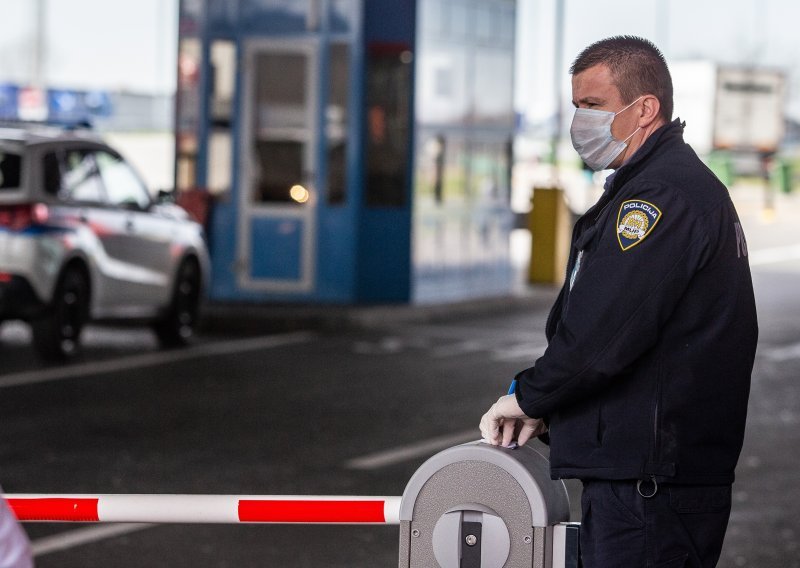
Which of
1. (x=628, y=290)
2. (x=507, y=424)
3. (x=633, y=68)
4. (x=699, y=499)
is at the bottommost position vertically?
(x=699, y=499)

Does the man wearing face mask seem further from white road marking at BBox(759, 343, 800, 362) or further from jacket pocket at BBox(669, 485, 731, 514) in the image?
white road marking at BBox(759, 343, 800, 362)

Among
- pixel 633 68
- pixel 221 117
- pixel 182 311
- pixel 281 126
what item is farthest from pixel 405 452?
pixel 221 117

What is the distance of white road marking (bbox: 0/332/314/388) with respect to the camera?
40.3 ft

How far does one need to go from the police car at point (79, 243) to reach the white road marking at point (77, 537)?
18.9 feet

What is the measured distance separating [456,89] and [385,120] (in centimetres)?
165

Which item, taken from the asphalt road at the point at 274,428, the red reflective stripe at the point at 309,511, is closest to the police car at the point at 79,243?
the asphalt road at the point at 274,428

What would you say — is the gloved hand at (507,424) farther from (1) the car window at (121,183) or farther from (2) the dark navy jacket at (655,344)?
(1) the car window at (121,183)

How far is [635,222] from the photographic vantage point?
3.16 meters

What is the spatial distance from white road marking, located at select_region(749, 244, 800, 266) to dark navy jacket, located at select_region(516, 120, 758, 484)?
91.1 feet

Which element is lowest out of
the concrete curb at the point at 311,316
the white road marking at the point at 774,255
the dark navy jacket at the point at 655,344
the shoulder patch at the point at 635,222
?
the white road marking at the point at 774,255

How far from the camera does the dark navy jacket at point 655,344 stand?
3154 mm

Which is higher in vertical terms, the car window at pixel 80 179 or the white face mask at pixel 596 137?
the white face mask at pixel 596 137

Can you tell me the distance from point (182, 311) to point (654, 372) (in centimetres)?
1265

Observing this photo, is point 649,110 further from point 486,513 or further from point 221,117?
point 221,117
